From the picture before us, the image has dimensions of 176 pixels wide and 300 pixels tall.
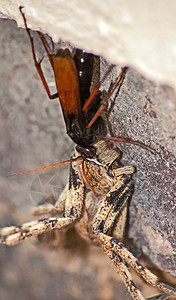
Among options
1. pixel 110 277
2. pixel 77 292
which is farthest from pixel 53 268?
pixel 110 277

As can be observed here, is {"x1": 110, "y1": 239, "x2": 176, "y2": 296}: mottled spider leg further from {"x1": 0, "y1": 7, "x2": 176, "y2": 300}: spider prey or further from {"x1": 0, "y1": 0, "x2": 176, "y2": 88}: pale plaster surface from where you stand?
{"x1": 0, "y1": 0, "x2": 176, "y2": 88}: pale plaster surface

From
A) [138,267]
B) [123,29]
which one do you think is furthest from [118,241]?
[123,29]

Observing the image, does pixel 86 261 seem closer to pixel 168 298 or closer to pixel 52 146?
pixel 168 298

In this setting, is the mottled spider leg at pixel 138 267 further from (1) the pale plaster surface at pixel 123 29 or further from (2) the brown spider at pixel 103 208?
(1) the pale plaster surface at pixel 123 29

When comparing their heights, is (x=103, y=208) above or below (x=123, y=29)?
below

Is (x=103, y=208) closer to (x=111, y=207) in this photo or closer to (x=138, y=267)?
(x=111, y=207)

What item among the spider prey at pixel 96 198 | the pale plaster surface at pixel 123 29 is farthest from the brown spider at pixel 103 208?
the pale plaster surface at pixel 123 29

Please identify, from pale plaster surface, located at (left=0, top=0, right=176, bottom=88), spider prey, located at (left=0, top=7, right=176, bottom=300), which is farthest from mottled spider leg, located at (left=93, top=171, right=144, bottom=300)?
pale plaster surface, located at (left=0, top=0, right=176, bottom=88)
